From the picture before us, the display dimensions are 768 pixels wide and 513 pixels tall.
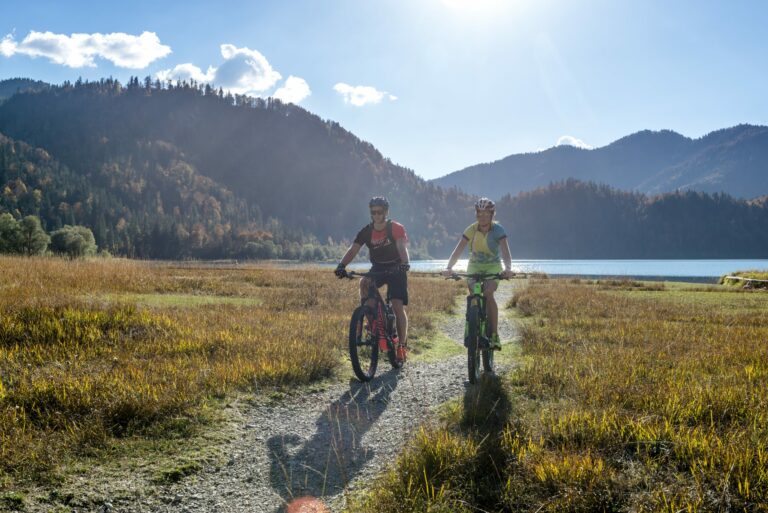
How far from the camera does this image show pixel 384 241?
8305mm

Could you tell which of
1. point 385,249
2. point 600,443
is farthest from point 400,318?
point 600,443

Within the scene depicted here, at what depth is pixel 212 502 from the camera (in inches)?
155

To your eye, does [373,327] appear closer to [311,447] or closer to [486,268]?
[486,268]

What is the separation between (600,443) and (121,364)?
674 cm

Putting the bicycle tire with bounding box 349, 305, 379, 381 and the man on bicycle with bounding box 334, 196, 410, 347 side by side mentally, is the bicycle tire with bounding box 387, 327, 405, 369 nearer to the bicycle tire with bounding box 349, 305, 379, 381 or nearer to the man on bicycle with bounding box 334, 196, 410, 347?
the bicycle tire with bounding box 349, 305, 379, 381

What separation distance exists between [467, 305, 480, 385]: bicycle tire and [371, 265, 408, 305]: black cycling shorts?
1.44 m

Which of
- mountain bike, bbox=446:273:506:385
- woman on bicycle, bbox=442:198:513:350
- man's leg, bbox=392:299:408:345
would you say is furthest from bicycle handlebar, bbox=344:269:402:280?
mountain bike, bbox=446:273:506:385

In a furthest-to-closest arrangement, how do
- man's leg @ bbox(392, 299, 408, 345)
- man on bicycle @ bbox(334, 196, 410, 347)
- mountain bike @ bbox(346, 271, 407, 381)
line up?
man's leg @ bbox(392, 299, 408, 345)
man on bicycle @ bbox(334, 196, 410, 347)
mountain bike @ bbox(346, 271, 407, 381)

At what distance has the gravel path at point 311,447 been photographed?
396 centimetres

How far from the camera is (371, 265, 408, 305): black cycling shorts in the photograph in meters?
8.18

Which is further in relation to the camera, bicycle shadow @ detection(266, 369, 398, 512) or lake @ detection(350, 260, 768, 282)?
lake @ detection(350, 260, 768, 282)

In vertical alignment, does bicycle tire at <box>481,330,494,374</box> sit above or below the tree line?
below

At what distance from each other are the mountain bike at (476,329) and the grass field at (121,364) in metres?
2.36

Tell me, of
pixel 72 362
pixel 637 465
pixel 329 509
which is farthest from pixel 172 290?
pixel 637 465
